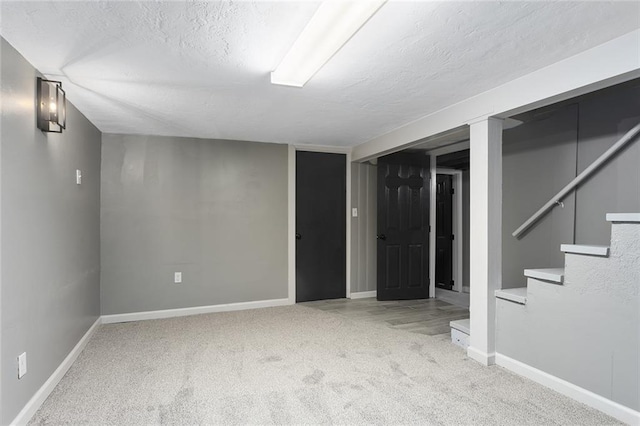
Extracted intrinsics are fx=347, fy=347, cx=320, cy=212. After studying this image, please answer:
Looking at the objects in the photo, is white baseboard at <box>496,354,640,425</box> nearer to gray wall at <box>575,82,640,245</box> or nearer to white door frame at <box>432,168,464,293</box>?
gray wall at <box>575,82,640,245</box>

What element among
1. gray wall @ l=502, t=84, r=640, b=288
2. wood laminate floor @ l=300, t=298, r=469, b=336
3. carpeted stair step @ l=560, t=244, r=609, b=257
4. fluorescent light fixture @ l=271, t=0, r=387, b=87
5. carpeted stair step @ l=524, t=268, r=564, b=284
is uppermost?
fluorescent light fixture @ l=271, t=0, r=387, b=87

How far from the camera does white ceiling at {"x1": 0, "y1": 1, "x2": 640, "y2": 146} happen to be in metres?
1.67

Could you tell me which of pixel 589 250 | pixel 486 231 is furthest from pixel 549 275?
pixel 486 231

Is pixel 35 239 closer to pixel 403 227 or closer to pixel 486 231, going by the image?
pixel 486 231

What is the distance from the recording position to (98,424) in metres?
1.98

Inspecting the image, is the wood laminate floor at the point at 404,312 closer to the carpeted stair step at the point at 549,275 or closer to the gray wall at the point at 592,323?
the gray wall at the point at 592,323

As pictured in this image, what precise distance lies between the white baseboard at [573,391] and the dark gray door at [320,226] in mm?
2589

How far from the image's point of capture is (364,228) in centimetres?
521

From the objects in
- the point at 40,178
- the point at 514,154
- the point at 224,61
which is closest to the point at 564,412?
the point at 514,154

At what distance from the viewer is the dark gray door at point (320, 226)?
15.9 ft

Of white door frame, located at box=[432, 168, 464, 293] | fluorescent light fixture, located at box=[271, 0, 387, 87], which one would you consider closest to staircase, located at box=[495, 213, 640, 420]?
fluorescent light fixture, located at box=[271, 0, 387, 87]

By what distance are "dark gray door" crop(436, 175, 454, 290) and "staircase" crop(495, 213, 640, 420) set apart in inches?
129

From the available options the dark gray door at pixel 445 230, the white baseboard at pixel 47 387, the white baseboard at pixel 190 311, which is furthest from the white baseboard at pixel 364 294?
the white baseboard at pixel 47 387

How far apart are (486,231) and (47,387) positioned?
332cm
